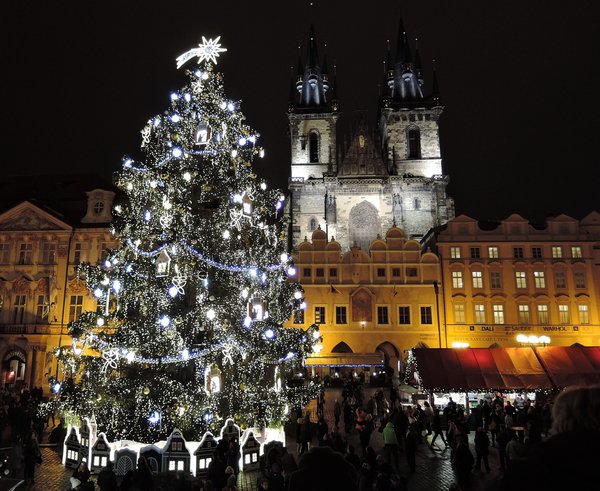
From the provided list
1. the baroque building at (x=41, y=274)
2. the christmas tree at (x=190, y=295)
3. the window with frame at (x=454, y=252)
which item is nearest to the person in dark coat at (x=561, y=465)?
the christmas tree at (x=190, y=295)

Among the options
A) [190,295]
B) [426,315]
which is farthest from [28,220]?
[426,315]

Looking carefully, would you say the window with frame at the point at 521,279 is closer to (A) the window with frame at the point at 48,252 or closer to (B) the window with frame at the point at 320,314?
(B) the window with frame at the point at 320,314

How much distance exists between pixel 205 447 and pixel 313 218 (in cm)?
4382

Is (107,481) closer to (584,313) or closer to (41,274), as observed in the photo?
(41,274)

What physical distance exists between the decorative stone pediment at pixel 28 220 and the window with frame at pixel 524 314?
34328 mm

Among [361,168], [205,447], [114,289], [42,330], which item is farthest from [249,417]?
[361,168]

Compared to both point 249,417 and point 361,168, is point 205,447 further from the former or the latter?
point 361,168

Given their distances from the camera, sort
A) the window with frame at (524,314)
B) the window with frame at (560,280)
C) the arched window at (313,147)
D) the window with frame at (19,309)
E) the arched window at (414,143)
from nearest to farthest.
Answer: the window with frame at (19,309) < the window with frame at (524,314) < the window with frame at (560,280) < the arched window at (414,143) < the arched window at (313,147)

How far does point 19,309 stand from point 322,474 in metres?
38.1

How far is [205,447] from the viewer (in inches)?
539

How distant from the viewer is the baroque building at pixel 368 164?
2199 inches

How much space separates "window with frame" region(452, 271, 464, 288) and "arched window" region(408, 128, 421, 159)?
23.4 m

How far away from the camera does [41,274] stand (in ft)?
118

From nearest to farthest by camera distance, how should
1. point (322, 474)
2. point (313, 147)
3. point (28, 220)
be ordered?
point (322, 474) < point (28, 220) < point (313, 147)
